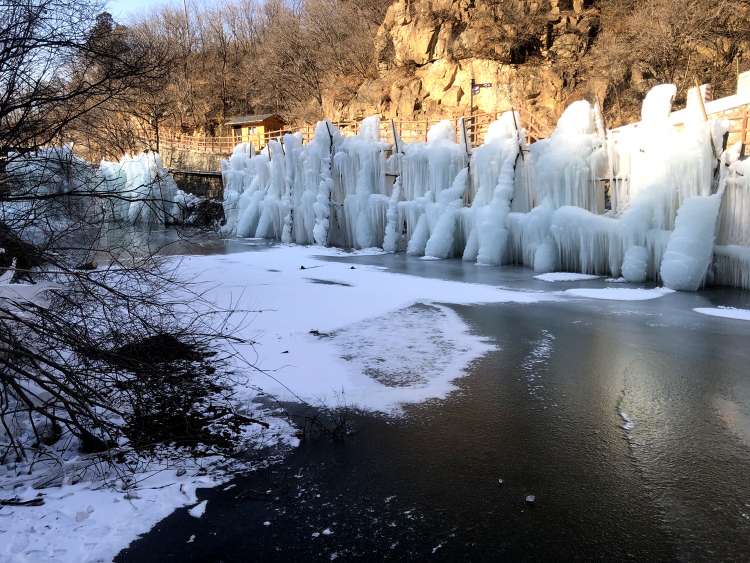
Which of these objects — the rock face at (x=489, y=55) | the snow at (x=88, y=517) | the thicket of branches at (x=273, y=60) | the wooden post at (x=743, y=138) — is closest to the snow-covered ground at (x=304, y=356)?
the snow at (x=88, y=517)

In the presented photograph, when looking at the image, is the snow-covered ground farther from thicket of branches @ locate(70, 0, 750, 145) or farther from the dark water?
thicket of branches @ locate(70, 0, 750, 145)

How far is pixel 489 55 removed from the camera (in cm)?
3102

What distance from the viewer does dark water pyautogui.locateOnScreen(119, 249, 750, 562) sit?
12.5 feet

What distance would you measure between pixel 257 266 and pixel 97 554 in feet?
48.4

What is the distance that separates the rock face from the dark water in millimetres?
24541

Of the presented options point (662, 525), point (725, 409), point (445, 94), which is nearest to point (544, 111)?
point (445, 94)

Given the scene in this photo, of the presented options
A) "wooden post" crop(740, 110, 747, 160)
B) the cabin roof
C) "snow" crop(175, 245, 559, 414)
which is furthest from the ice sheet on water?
the cabin roof

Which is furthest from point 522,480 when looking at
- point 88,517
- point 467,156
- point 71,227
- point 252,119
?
point 252,119

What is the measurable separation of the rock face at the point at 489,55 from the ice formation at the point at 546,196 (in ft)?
31.2

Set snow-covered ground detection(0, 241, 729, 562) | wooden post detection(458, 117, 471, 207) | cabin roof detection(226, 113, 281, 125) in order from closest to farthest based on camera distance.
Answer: snow-covered ground detection(0, 241, 729, 562), wooden post detection(458, 117, 471, 207), cabin roof detection(226, 113, 281, 125)

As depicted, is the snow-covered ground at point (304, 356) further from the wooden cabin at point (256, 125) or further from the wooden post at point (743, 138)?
the wooden cabin at point (256, 125)

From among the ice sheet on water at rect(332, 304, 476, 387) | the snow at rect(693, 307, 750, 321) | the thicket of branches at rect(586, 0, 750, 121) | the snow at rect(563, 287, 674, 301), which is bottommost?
the ice sheet on water at rect(332, 304, 476, 387)

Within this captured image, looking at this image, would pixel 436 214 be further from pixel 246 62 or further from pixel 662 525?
pixel 246 62

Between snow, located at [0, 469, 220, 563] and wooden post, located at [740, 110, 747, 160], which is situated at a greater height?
wooden post, located at [740, 110, 747, 160]
